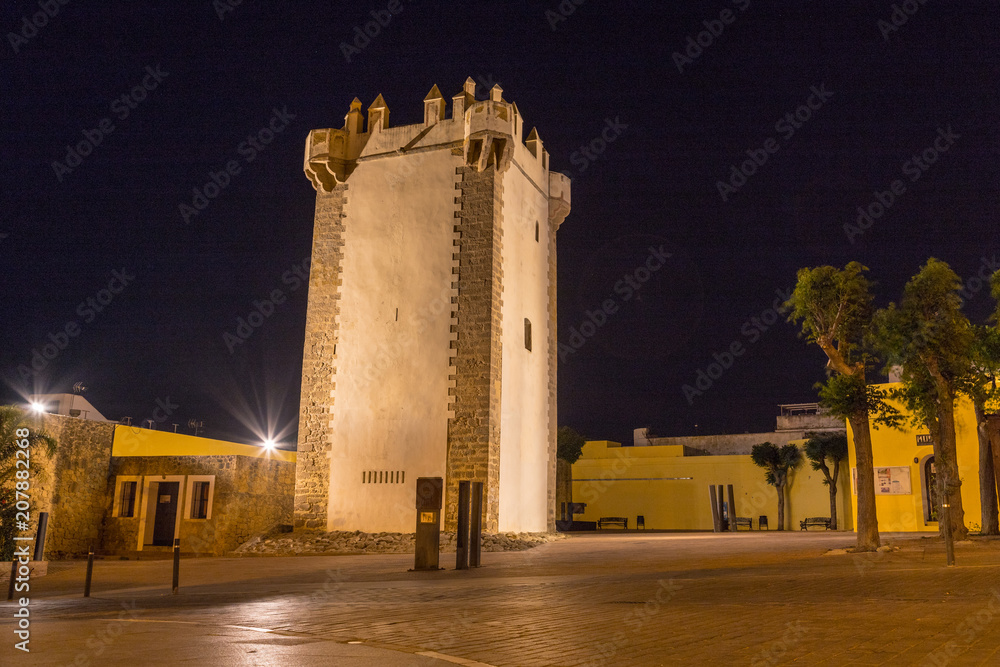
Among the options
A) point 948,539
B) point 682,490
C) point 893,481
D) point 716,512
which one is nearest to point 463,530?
point 948,539

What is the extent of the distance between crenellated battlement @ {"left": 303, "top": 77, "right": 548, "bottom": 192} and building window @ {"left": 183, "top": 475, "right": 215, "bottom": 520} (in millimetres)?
8836

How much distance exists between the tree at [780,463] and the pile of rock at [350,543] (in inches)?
806

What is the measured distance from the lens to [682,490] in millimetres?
41594

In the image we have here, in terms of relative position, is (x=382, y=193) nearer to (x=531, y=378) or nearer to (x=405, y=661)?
(x=531, y=378)

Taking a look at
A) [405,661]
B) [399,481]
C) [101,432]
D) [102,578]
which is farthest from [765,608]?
[101,432]

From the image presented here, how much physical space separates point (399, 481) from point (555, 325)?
27.0 ft

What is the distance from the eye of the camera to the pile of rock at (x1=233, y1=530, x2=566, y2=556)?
66.2ft

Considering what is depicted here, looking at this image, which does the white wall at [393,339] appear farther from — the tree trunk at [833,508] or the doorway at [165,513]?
the tree trunk at [833,508]

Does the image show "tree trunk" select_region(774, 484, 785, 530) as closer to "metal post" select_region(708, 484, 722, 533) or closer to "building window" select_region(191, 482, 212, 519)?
"metal post" select_region(708, 484, 722, 533)

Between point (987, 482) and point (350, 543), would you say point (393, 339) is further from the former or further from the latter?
point (987, 482)

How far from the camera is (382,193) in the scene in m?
23.8

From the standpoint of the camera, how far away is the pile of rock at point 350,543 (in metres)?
20.2

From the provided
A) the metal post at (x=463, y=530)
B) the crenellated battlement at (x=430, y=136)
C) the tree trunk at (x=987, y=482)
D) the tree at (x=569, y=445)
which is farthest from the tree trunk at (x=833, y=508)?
the metal post at (x=463, y=530)

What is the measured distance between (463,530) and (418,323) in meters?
9.07
